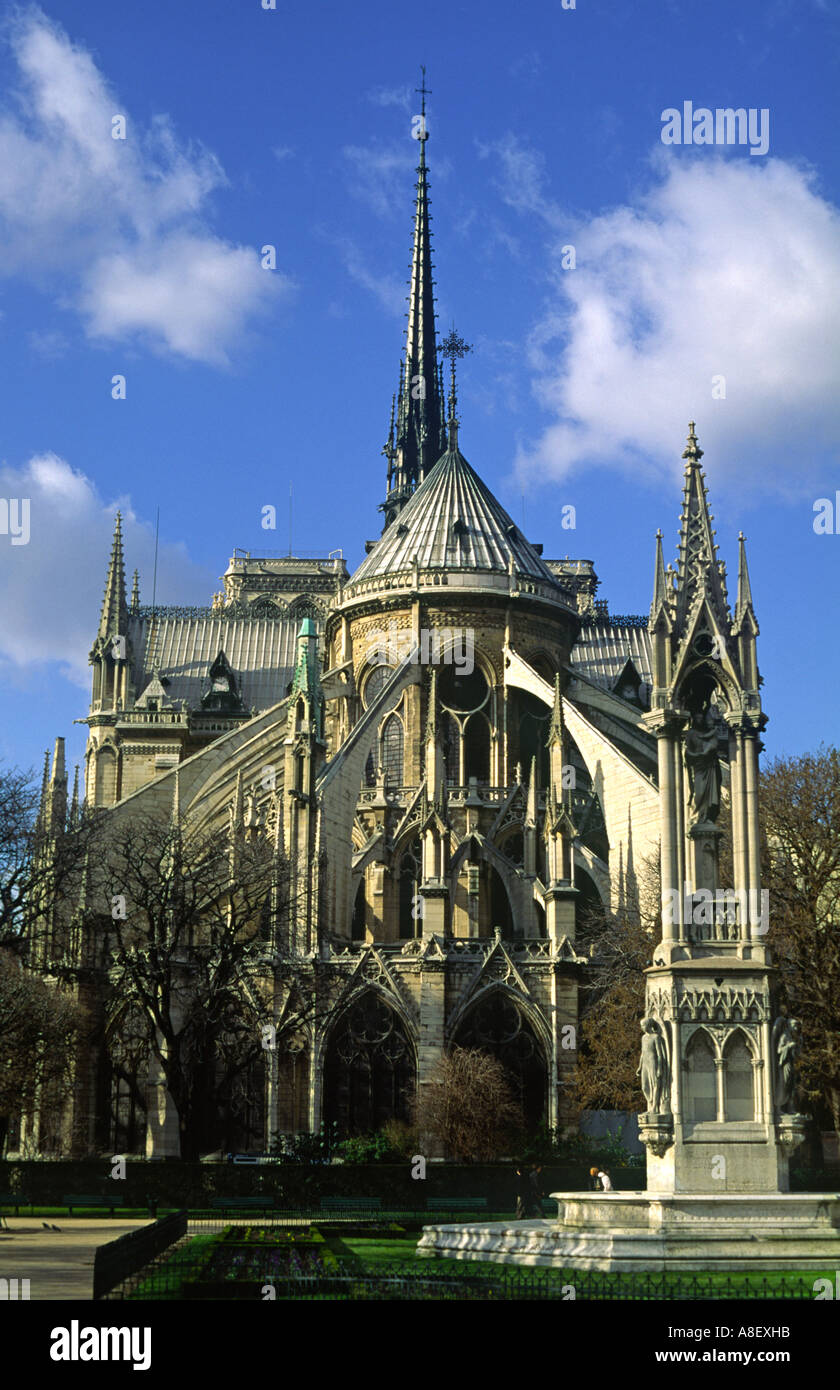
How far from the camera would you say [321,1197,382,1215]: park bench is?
4088cm

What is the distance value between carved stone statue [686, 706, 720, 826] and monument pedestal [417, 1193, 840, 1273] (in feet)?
16.6

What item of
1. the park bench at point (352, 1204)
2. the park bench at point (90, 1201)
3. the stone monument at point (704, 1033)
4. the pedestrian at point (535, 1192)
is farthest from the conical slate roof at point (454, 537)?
the stone monument at point (704, 1033)

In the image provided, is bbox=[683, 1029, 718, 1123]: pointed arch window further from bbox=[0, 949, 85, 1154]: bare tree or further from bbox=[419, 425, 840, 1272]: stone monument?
bbox=[0, 949, 85, 1154]: bare tree

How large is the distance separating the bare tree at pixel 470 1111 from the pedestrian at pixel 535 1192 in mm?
8537

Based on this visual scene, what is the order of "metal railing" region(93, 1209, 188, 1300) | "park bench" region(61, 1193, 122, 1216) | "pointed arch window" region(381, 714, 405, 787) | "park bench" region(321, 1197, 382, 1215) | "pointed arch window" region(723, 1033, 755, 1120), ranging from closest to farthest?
"metal railing" region(93, 1209, 188, 1300)
"pointed arch window" region(723, 1033, 755, 1120)
"park bench" region(321, 1197, 382, 1215)
"park bench" region(61, 1193, 122, 1216)
"pointed arch window" region(381, 714, 405, 787)

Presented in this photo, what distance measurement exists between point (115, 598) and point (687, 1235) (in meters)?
76.0

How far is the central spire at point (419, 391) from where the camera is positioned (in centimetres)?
11731

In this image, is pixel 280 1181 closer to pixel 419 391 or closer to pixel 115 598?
pixel 115 598

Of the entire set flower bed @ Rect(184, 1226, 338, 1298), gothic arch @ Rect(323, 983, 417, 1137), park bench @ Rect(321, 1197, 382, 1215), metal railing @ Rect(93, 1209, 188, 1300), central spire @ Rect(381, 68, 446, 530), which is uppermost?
central spire @ Rect(381, 68, 446, 530)

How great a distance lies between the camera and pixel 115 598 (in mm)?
93750

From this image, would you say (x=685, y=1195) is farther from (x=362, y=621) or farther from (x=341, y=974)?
(x=362, y=621)

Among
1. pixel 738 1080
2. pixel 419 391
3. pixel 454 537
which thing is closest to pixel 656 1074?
pixel 738 1080

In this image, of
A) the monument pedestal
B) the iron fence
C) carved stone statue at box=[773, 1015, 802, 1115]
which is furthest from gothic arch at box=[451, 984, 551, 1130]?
carved stone statue at box=[773, 1015, 802, 1115]
